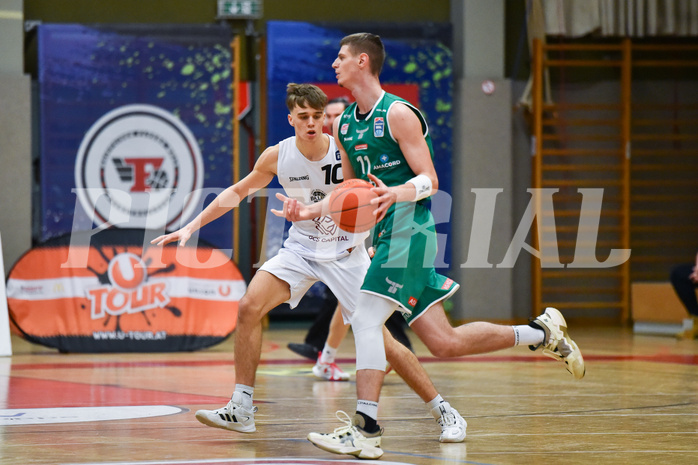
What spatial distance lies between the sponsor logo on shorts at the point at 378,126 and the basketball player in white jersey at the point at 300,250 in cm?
82

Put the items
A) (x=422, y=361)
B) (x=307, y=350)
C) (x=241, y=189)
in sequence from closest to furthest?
1. (x=241, y=189)
2. (x=307, y=350)
3. (x=422, y=361)

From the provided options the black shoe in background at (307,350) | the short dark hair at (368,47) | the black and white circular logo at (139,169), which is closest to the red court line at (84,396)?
the black shoe in background at (307,350)

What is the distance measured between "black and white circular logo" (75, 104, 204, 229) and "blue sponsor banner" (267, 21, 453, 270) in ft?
3.51

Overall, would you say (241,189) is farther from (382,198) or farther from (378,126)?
(382,198)

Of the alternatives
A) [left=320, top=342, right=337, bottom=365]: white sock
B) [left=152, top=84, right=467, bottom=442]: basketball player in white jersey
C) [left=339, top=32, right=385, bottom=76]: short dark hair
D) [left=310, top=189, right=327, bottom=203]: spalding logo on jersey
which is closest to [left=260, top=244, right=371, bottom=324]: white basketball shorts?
[left=152, top=84, right=467, bottom=442]: basketball player in white jersey

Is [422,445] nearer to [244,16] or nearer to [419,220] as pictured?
[419,220]

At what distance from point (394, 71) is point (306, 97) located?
23.4ft

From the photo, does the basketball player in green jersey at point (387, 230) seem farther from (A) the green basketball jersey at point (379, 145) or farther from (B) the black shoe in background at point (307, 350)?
(B) the black shoe in background at point (307, 350)

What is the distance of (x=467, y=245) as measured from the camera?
39.2ft

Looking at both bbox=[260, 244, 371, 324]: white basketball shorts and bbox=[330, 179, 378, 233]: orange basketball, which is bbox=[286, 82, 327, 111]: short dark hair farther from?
bbox=[330, 179, 378, 233]: orange basketball

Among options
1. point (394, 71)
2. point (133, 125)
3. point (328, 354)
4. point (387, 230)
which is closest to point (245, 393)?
point (387, 230)

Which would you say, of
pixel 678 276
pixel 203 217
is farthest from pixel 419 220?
pixel 678 276

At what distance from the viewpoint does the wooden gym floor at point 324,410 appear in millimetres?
3793

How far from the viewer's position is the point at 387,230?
3.99m
